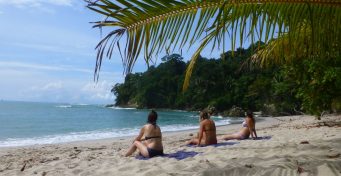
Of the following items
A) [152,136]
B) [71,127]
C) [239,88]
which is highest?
[239,88]

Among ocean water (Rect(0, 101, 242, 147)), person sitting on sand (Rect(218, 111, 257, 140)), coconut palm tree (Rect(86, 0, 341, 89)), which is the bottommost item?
ocean water (Rect(0, 101, 242, 147))

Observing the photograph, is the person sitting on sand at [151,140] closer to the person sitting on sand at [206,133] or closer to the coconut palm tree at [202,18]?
the person sitting on sand at [206,133]

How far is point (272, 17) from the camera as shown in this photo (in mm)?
2559

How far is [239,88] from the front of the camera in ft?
190

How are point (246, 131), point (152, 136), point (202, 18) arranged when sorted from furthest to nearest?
1. point (246, 131)
2. point (152, 136)
3. point (202, 18)

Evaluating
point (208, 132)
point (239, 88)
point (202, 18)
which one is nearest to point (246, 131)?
point (208, 132)

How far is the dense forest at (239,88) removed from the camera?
11.3 m

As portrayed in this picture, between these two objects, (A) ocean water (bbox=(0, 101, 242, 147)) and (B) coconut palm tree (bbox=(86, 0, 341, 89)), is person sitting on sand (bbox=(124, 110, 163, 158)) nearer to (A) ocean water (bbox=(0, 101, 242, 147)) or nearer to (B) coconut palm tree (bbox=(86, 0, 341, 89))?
(B) coconut palm tree (bbox=(86, 0, 341, 89))

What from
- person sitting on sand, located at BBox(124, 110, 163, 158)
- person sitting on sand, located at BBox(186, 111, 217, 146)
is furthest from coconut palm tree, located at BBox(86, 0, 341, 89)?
person sitting on sand, located at BBox(186, 111, 217, 146)

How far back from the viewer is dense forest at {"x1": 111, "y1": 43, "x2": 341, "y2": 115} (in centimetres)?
1126

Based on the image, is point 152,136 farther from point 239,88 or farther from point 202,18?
point 239,88

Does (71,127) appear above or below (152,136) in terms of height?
Answer: below

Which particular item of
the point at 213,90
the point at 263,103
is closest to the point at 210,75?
the point at 213,90

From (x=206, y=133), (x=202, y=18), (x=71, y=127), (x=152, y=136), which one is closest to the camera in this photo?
(x=202, y=18)
